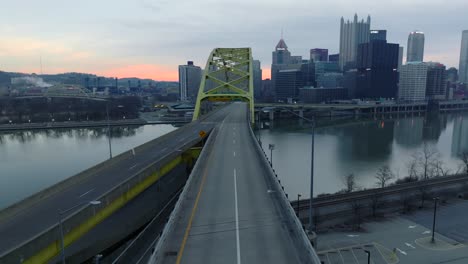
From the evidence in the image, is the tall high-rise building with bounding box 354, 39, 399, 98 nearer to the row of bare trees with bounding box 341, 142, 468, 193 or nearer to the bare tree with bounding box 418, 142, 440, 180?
the bare tree with bounding box 418, 142, 440, 180

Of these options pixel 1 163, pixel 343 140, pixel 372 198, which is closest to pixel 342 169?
pixel 372 198

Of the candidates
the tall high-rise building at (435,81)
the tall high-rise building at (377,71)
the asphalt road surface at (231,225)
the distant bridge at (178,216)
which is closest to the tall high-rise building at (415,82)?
the tall high-rise building at (377,71)

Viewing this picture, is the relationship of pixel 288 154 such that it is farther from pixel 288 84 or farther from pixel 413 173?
pixel 288 84

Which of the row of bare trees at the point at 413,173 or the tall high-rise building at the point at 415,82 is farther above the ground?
the tall high-rise building at the point at 415,82

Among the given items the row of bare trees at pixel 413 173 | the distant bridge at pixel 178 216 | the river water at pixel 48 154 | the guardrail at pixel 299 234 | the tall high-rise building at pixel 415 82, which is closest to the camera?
the guardrail at pixel 299 234

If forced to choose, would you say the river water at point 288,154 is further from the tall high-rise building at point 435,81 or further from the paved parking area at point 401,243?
the tall high-rise building at point 435,81

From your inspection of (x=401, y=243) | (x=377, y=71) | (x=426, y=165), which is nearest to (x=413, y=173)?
(x=426, y=165)

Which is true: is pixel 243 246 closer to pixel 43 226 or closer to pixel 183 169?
pixel 43 226
